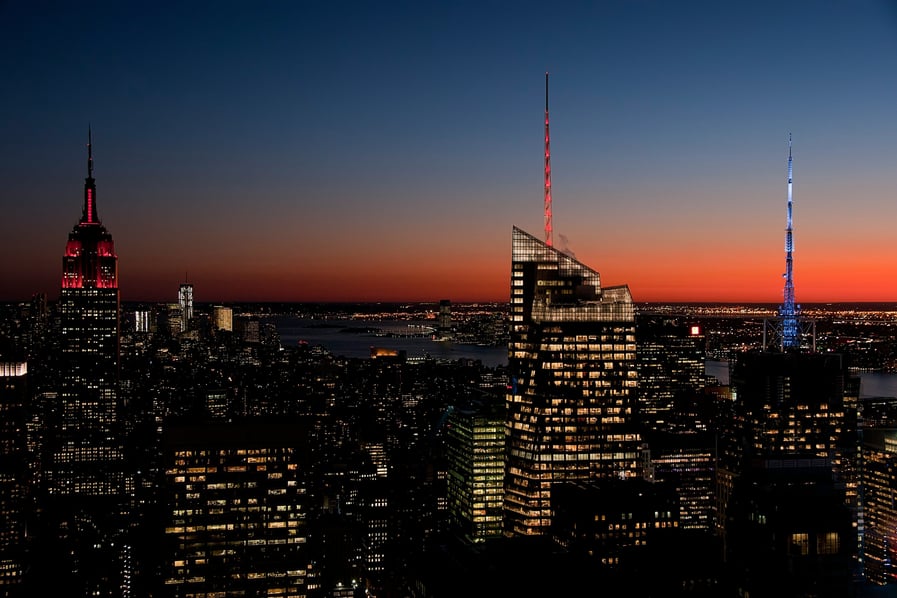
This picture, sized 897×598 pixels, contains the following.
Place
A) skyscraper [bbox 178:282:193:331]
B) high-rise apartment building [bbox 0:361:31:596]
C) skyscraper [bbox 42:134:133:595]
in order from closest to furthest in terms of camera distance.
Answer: high-rise apartment building [bbox 0:361:31:596] < skyscraper [bbox 42:134:133:595] < skyscraper [bbox 178:282:193:331]

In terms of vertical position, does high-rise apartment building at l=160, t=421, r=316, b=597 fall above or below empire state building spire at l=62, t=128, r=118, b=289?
below

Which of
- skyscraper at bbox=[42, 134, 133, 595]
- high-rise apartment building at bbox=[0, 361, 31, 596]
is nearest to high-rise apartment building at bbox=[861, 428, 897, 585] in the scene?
skyscraper at bbox=[42, 134, 133, 595]

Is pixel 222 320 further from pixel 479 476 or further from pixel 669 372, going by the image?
A: pixel 479 476

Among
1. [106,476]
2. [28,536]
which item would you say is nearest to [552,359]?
[28,536]

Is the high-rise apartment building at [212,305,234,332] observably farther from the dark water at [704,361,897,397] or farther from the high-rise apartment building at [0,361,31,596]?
the high-rise apartment building at [0,361,31,596]

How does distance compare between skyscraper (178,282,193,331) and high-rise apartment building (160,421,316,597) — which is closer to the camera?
high-rise apartment building (160,421,316,597)

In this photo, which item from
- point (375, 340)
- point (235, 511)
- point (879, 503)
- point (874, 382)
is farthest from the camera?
point (375, 340)

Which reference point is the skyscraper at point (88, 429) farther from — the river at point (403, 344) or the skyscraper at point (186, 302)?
the skyscraper at point (186, 302)

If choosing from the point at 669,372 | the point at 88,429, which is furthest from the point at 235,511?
the point at 669,372
